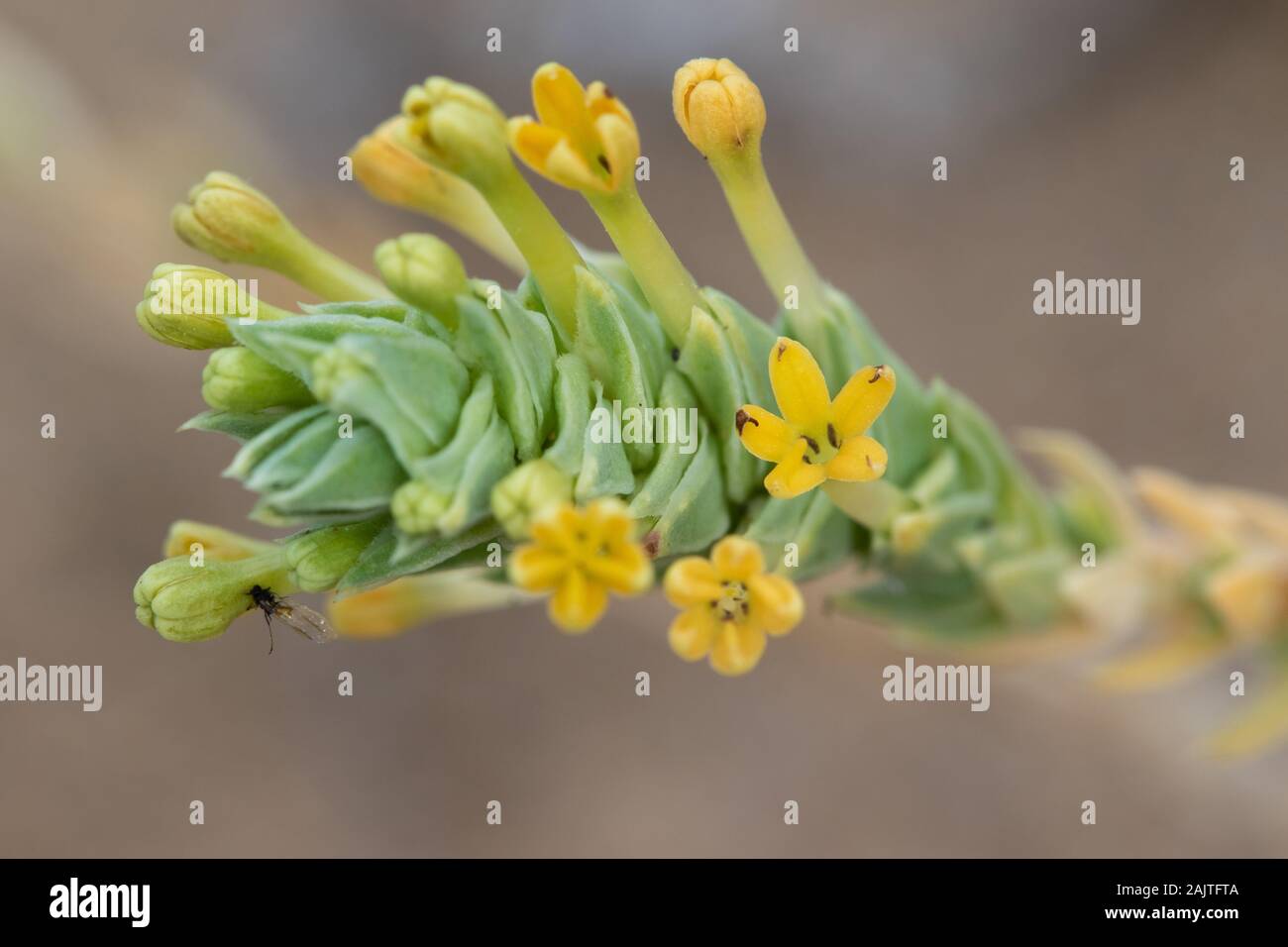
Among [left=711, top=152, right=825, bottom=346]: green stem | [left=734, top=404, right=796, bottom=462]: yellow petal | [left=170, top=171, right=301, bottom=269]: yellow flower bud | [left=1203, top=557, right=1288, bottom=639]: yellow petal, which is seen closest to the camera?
[left=734, top=404, right=796, bottom=462]: yellow petal

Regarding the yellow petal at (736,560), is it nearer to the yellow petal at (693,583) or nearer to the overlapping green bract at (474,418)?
the yellow petal at (693,583)

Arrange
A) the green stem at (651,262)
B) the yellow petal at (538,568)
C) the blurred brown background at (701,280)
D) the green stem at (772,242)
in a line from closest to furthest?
the yellow petal at (538,568)
the green stem at (651,262)
the green stem at (772,242)
the blurred brown background at (701,280)

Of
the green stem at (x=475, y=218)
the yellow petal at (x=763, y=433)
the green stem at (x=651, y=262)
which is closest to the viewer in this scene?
the yellow petal at (x=763, y=433)

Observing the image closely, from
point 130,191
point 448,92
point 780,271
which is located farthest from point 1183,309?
point 130,191

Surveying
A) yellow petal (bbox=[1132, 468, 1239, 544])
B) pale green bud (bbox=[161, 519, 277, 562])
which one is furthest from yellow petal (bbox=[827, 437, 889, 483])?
yellow petal (bbox=[1132, 468, 1239, 544])

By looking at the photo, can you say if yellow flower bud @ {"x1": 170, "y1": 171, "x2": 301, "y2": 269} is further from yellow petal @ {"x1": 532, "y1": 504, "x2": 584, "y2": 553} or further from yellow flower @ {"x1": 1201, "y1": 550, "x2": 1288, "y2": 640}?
yellow flower @ {"x1": 1201, "y1": 550, "x2": 1288, "y2": 640}

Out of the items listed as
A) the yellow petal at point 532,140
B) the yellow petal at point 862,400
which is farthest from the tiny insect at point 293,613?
the yellow petal at point 862,400

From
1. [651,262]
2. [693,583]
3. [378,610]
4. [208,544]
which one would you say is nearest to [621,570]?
[693,583]

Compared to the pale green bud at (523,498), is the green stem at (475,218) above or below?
above
